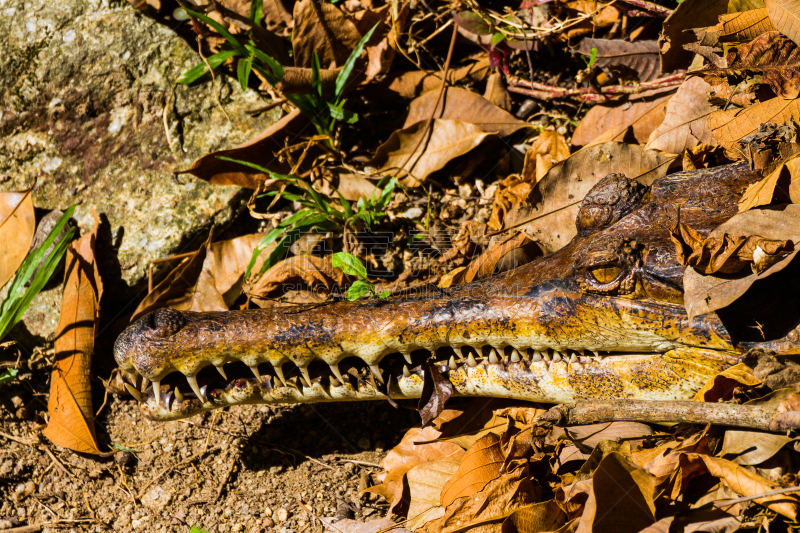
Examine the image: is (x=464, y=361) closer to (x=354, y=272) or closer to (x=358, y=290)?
(x=358, y=290)

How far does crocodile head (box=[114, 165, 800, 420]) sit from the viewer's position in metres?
2.68

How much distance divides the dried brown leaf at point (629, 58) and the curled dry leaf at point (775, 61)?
76 centimetres

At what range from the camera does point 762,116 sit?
10.2 ft

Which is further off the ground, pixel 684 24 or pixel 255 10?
pixel 255 10

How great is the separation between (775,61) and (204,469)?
3556mm

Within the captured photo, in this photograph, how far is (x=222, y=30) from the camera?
399cm

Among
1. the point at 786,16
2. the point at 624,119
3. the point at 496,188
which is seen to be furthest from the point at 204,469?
the point at 786,16

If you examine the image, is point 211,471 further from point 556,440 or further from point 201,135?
point 201,135

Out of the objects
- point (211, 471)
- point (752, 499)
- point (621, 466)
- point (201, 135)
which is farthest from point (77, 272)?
point (752, 499)

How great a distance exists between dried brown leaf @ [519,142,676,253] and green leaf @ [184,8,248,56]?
209 centimetres

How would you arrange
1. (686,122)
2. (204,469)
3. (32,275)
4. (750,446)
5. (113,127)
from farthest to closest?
1. (113,127)
2. (32,275)
3. (686,122)
4. (204,469)
5. (750,446)

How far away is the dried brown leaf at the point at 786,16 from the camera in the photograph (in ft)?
9.77

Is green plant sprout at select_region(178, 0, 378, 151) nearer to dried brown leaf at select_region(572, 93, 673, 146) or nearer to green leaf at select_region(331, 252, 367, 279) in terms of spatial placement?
green leaf at select_region(331, 252, 367, 279)

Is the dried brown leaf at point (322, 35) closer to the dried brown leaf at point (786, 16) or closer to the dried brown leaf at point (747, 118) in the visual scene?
the dried brown leaf at point (747, 118)
